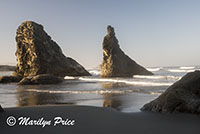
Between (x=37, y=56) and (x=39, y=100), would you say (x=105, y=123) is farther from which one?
(x=37, y=56)

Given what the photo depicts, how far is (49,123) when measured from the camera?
4.25 meters

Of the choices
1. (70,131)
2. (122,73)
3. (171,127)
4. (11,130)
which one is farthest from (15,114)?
(122,73)

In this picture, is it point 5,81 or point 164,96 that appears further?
point 5,81

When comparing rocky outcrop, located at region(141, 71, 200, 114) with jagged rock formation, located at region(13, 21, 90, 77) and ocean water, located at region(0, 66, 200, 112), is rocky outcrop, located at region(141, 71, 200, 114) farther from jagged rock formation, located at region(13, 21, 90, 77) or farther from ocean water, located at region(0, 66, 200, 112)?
jagged rock formation, located at region(13, 21, 90, 77)

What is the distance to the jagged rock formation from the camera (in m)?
46.0

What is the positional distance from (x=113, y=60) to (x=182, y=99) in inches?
1558

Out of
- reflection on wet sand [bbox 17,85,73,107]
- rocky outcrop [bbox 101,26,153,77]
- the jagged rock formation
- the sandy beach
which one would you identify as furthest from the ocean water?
the jagged rock formation

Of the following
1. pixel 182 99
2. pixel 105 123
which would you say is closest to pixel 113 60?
pixel 182 99

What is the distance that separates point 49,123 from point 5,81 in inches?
1121

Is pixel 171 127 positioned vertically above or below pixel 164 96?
below

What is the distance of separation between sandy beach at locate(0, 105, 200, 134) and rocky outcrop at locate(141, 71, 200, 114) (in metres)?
0.33

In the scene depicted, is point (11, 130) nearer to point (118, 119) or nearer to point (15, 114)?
point (15, 114)

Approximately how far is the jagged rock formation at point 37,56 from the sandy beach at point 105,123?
140 feet

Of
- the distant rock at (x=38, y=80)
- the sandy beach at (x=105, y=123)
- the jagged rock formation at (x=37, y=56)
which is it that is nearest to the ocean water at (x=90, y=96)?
the sandy beach at (x=105, y=123)
